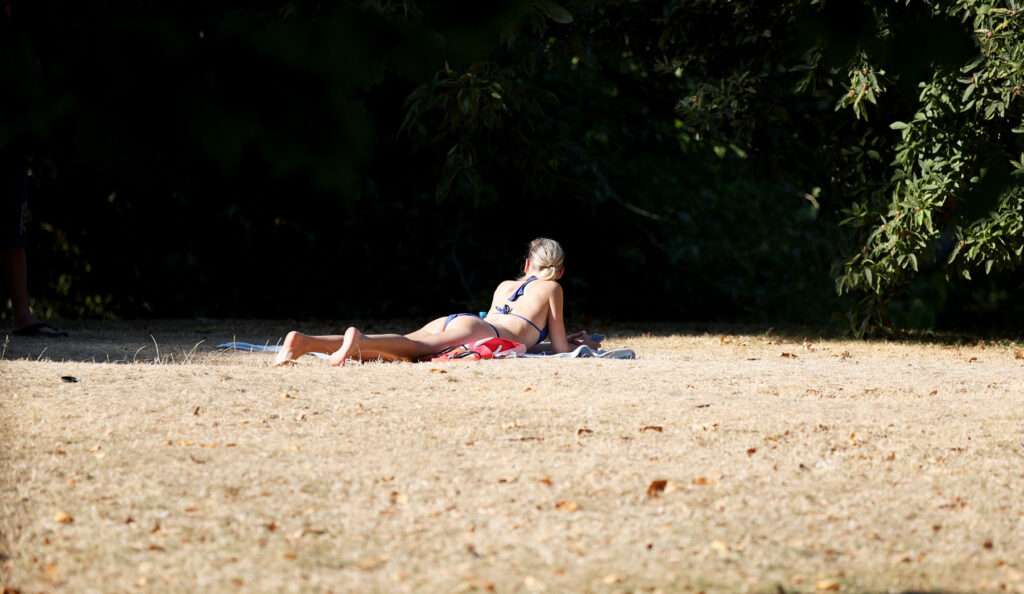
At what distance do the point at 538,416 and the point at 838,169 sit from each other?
5068 millimetres

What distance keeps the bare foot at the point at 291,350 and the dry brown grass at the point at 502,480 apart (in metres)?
0.45

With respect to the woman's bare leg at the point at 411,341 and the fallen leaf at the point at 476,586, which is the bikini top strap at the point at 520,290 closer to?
the woman's bare leg at the point at 411,341

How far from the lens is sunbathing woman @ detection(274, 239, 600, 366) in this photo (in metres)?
6.01

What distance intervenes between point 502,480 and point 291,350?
2685 millimetres

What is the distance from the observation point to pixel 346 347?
231 inches

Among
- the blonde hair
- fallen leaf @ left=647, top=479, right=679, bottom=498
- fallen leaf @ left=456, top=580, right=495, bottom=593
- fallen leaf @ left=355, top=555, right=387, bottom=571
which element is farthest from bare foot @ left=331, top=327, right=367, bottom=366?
fallen leaf @ left=456, top=580, right=495, bottom=593

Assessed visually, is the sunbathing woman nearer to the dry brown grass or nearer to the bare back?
the bare back

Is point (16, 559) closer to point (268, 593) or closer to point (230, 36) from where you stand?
point (268, 593)

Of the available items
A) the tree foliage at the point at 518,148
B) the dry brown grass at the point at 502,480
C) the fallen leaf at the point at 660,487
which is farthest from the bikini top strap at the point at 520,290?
the fallen leaf at the point at 660,487

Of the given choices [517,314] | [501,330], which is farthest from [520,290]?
[501,330]

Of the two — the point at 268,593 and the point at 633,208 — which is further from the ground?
the point at 633,208

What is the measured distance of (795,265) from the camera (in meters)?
→ 13.2

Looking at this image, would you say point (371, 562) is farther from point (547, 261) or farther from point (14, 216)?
point (14, 216)

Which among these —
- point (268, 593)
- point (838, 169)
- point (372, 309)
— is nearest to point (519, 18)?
point (268, 593)
